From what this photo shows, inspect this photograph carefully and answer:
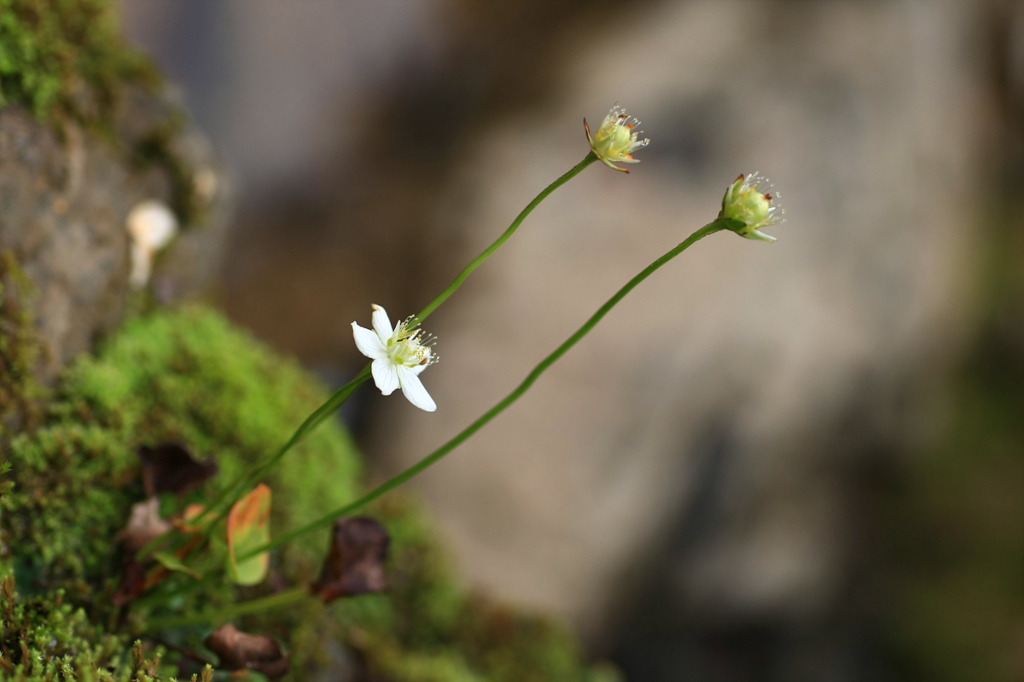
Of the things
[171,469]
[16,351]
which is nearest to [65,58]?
[16,351]

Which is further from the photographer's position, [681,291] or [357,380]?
[681,291]

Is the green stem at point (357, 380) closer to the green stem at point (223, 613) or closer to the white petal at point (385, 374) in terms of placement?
the white petal at point (385, 374)

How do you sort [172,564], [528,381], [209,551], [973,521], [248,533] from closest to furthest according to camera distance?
[528,381]
[172,564]
[248,533]
[209,551]
[973,521]

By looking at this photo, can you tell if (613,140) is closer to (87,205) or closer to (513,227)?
(513,227)

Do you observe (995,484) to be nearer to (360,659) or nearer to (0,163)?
(360,659)

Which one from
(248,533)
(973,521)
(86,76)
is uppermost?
(973,521)

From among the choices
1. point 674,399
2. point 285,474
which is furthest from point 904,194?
point 285,474
